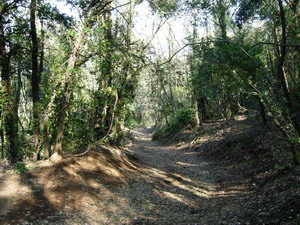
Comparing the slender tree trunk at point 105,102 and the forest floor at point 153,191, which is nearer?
the forest floor at point 153,191

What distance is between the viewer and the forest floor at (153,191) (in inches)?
261

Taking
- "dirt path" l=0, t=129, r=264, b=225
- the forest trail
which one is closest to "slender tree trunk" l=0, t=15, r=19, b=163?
the forest trail

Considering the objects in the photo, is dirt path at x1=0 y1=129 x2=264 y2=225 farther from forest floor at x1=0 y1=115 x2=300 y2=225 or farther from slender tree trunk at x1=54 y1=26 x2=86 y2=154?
slender tree trunk at x1=54 y1=26 x2=86 y2=154

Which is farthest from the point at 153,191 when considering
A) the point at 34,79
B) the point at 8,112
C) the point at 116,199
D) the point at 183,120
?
the point at 183,120

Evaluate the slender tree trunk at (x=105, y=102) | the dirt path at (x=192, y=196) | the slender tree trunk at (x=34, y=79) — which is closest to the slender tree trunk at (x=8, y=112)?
the slender tree trunk at (x=34, y=79)

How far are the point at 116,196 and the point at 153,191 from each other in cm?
171

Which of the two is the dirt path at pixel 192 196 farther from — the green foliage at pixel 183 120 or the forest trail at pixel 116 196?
the green foliage at pixel 183 120

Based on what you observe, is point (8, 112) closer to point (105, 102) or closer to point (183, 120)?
point (105, 102)

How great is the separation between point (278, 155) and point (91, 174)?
7.39 m

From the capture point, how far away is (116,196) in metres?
8.85

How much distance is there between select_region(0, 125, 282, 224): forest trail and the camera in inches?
268

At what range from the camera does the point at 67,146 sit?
11789 mm

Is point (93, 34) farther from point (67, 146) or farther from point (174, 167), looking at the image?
point (174, 167)


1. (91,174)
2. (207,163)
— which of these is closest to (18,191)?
A: (91,174)
